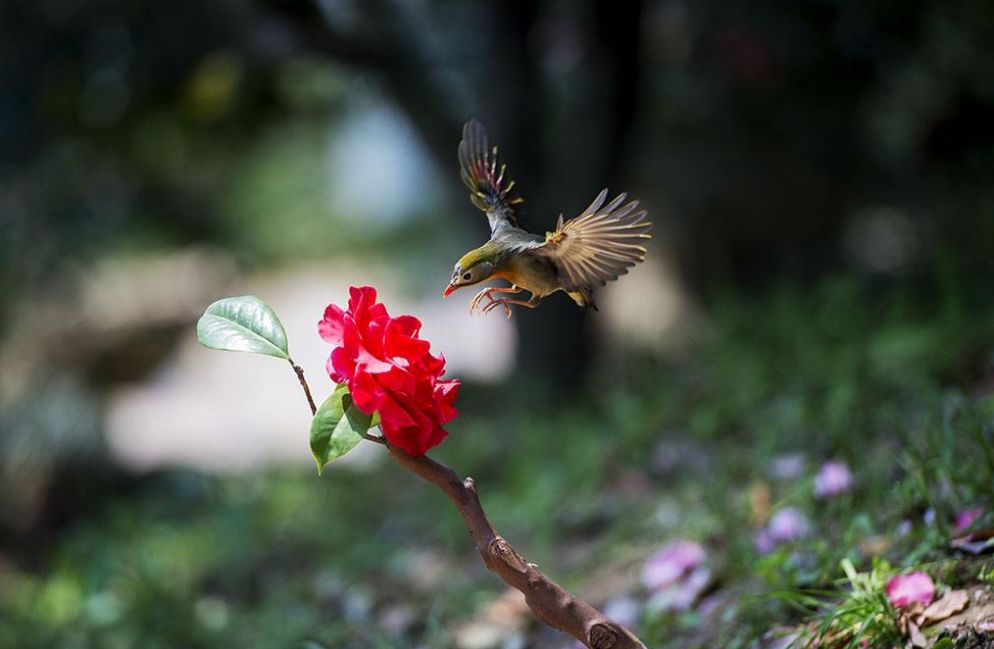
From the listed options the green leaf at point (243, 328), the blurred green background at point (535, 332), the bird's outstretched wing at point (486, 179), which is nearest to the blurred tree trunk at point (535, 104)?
the blurred green background at point (535, 332)

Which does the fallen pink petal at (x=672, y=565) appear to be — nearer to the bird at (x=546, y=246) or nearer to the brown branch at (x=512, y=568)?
the brown branch at (x=512, y=568)

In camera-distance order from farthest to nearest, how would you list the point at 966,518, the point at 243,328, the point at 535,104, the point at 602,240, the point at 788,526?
1. the point at 535,104
2. the point at 788,526
3. the point at 966,518
4. the point at 243,328
5. the point at 602,240

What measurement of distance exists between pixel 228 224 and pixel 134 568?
5455 millimetres

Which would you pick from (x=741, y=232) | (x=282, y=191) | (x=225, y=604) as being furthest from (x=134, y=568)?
(x=282, y=191)

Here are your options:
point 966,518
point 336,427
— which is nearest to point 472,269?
point 336,427

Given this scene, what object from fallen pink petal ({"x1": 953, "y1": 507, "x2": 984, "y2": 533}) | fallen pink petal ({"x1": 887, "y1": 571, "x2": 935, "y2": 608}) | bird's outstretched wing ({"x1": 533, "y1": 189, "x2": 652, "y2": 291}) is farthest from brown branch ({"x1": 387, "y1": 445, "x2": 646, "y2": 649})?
fallen pink petal ({"x1": 953, "y1": 507, "x2": 984, "y2": 533})

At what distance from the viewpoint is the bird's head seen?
1198mm

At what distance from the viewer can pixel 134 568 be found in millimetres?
2777

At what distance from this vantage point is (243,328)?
4.13 feet

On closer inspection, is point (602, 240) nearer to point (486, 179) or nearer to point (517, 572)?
point (486, 179)

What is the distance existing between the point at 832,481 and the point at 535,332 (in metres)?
1.82

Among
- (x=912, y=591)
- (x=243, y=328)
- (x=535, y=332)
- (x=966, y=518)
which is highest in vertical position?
(x=535, y=332)

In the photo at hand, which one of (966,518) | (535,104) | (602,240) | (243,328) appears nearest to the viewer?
(602,240)

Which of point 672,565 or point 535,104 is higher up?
point 535,104
